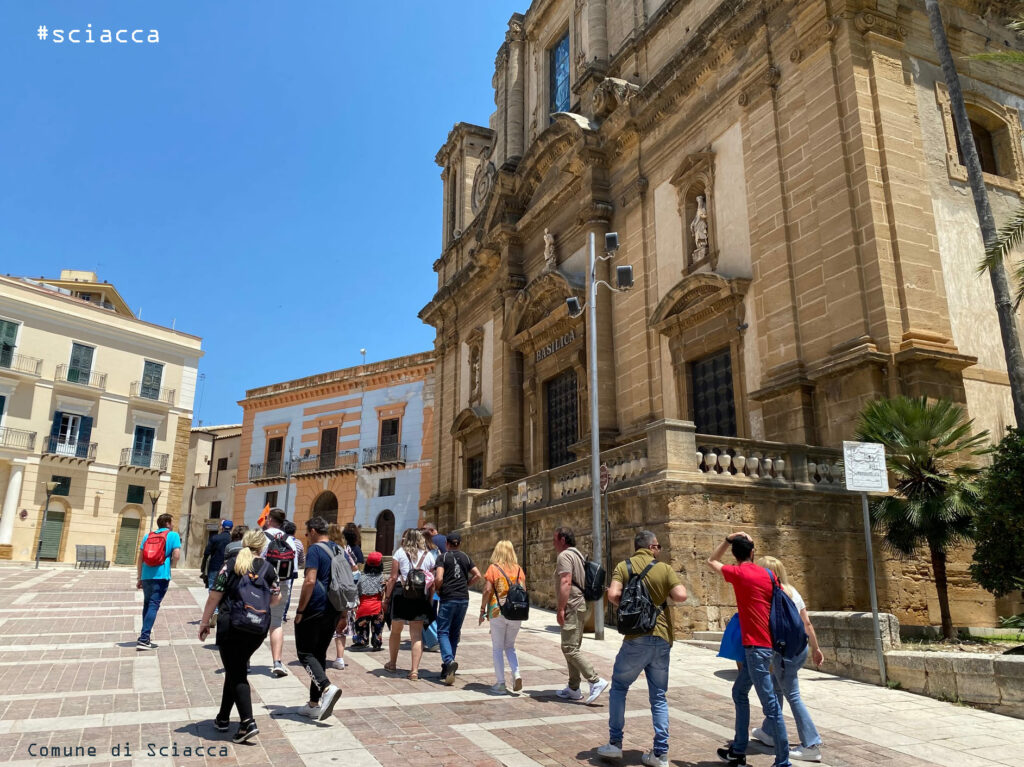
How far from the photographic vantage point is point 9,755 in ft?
15.9

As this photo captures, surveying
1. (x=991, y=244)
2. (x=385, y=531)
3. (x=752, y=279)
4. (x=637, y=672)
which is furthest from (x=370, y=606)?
(x=385, y=531)

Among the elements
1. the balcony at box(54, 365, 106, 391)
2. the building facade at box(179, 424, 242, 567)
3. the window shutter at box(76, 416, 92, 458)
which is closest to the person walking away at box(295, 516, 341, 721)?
the window shutter at box(76, 416, 92, 458)

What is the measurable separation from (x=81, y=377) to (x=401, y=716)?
32.2m

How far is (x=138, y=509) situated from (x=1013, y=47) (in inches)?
1344

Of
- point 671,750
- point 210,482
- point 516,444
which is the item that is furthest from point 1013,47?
point 210,482

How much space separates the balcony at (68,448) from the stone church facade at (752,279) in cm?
1856

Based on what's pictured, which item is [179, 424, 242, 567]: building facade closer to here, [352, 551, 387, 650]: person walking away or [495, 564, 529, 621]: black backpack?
[352, 551, 387, 650]: person walking away

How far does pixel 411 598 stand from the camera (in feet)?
26.1

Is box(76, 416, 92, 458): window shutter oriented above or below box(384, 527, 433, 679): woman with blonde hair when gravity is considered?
above

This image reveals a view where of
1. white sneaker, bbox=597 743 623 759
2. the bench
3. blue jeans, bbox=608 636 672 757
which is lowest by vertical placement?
white sneaker, bbox=597 743 623 759

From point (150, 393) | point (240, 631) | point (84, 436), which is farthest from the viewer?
point (150, 393)

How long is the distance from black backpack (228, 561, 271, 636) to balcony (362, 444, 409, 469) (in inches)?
1165

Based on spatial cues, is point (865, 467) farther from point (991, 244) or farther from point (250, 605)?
point (250, 605)

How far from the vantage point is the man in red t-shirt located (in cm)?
517
